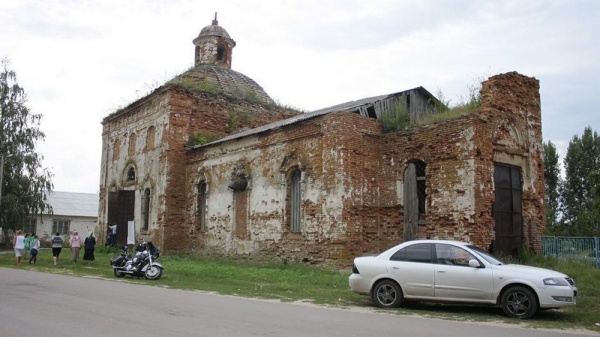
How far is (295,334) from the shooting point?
7.31m

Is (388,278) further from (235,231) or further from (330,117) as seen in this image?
(235,231)

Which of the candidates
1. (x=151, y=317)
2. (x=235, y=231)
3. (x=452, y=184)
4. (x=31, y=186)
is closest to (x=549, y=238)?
(x=452, y=184)

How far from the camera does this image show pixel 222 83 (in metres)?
30.5

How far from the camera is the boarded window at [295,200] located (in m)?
20.1

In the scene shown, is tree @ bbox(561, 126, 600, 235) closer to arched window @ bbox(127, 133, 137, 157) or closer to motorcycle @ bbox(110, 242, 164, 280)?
arched window @ bbox(127, 133, 137, 157)

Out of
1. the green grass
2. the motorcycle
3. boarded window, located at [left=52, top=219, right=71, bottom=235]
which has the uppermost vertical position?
boarded window, located at [left=52, top=219, right=71, bottom=235]

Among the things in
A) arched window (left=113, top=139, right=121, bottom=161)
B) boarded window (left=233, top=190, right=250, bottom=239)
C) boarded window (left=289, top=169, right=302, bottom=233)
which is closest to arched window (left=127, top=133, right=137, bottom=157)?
arched window (left=113, top=139, right=121, bottom=161)

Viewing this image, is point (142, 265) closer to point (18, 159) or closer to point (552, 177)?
point (18, 159)

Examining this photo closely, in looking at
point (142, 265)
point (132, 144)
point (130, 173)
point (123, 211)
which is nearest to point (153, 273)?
point (142, 265)

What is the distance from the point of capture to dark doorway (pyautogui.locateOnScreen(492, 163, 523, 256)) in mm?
16828

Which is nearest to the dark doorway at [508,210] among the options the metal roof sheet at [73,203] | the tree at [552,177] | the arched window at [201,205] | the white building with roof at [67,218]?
the arched window at [201,205]

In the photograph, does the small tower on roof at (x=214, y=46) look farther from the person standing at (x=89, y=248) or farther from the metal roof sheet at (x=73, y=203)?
the metal roof sheet at (x=73, y=203)

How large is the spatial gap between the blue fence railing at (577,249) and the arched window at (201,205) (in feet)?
48.8

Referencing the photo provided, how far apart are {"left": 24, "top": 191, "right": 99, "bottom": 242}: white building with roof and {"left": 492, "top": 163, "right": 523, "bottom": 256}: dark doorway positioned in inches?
1513
